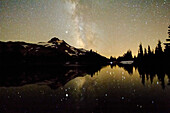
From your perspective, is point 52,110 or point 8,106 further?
point 8,106

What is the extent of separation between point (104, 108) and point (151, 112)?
2493 mm

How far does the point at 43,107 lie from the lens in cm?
809

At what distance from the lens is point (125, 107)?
755 centimetres

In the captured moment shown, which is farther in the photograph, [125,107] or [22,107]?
[22,107]

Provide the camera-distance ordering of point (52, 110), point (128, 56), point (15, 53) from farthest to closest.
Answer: point (128, 56) → point (15, 53) → point (52, 110)

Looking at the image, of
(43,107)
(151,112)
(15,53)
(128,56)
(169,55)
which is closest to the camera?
(151,112)

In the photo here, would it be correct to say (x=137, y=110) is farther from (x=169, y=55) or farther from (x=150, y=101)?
(x=169, y=55)

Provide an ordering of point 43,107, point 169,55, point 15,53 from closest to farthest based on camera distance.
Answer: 1. point 43,107
2. point 169,55
3. point 15,53

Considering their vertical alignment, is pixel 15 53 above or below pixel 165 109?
above

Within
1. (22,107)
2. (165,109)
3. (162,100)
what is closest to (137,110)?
(165,109)

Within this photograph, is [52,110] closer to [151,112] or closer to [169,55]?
[151,112]

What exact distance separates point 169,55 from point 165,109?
112 ft

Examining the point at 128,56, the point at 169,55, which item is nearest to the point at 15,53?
the point at 169,55

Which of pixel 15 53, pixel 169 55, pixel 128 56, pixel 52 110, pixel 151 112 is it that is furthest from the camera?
pixel 128 56
